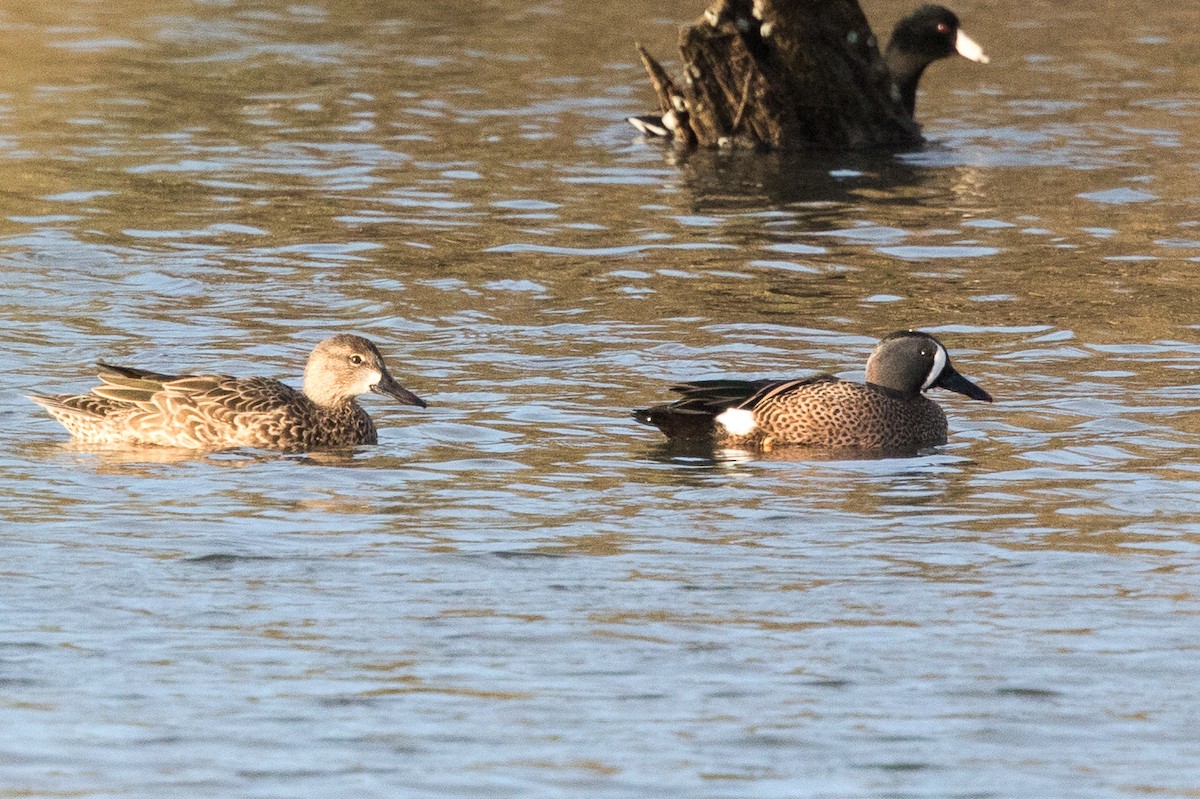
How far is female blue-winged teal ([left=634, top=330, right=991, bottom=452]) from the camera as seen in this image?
11.4 m

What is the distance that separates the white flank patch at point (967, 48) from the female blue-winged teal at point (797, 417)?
1189 cm

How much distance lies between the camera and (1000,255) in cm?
1691

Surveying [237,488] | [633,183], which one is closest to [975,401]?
[237,488]

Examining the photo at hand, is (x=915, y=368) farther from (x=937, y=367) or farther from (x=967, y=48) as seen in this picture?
(x=967, y=48)

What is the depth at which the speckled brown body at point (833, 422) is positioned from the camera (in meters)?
11.4

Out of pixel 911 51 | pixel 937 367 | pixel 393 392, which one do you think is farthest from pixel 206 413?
pixel 911 51

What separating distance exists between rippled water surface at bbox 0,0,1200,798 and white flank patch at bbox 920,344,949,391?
0.36 m

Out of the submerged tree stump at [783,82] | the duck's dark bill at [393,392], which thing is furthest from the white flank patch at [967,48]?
the duck's dark bill at [393,392]

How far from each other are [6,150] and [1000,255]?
9.12 meters

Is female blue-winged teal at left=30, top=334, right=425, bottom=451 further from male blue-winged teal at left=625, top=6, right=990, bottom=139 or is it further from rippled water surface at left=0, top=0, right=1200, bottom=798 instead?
male blue-winged teal at left=625, top=6, right=990, bottom=139

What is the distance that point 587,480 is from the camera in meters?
10.5

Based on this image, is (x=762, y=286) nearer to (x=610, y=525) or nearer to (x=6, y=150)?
(x=610, y=525)

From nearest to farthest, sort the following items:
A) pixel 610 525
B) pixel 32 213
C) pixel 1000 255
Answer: pixel 610 525 → pixel 1000 255 → pixel 32 213

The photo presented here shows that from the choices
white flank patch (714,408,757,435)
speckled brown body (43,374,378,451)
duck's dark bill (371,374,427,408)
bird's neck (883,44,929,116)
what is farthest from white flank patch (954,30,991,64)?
speckled brown body (43,374,378,451)
